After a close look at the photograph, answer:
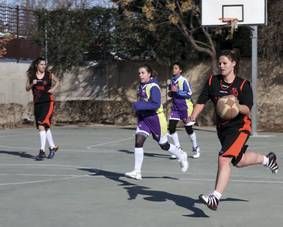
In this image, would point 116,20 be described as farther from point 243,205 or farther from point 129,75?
point 243,205

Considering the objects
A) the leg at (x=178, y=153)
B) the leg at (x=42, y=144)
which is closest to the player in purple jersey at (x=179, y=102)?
the leg at (x=42, y=144)

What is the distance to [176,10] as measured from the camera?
23828 mm

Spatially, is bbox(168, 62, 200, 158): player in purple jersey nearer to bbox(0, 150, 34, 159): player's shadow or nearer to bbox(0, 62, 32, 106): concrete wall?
bbox(0, 150, 34, 159): player's shadow

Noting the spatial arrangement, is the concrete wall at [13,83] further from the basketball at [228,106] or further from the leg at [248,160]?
the basketball at [228,106]

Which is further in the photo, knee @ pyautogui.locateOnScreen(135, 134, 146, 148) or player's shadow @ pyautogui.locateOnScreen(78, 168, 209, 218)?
knee @ pyautogui.locateOnScreen(135, 134, 146, 148)

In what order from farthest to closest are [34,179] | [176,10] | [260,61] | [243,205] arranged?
1. [260,61]
2. [176,10]
3. [34,179]
4. [243,205]

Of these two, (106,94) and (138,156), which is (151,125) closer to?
(138,156)

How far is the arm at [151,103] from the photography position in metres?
11.0

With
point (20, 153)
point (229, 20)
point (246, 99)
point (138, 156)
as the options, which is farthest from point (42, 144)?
point (229, 20)

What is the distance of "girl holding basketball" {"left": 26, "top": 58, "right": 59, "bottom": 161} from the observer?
46.3 feet

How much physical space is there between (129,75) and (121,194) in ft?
60.6

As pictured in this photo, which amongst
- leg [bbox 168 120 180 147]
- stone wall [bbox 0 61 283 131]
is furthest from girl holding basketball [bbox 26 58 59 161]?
stone wall [bbox 0 61 283 131]

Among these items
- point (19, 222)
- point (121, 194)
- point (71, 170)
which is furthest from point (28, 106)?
point (19, 222)

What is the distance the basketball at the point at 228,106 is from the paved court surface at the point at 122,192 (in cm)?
118
